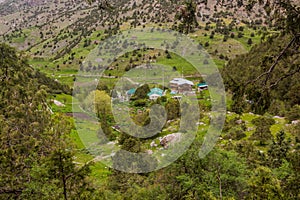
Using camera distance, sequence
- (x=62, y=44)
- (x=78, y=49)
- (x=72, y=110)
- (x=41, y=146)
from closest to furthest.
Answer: (x=41, y=146), (x=72, y=110), (x=78, y=49), (x=62, y=44)

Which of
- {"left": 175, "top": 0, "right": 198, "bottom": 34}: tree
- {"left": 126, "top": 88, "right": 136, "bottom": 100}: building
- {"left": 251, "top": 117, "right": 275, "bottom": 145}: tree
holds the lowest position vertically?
{"left": 126, "top": 88, "right": 136, "bottom": 100}: building

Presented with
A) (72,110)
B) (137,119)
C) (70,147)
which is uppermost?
(70,147)

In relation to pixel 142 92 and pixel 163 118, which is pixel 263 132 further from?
pixel 142 92

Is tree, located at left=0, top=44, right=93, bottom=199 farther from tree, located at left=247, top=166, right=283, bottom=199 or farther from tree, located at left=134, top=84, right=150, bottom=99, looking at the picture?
tree, located at left=134, top=84, right=150, bottom=99

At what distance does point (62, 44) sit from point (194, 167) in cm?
14406

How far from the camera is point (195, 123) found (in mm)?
35094

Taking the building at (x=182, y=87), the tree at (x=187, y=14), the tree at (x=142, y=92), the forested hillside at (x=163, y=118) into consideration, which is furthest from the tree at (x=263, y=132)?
the tree at (x=142, y=92)

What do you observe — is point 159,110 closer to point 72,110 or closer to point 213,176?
point 72,110

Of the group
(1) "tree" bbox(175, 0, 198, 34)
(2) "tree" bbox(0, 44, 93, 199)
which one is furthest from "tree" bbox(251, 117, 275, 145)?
(1) "tree" bbox(175, 0, 198, 34)

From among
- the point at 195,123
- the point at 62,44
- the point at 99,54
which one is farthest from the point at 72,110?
the point at 62,44

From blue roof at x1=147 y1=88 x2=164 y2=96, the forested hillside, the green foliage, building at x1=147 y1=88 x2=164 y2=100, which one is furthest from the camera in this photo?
blue roof at x1=147 y1=88 x2=164 y2=96

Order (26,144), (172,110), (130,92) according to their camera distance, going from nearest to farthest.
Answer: (26,144) < (172,110) < (130,92)

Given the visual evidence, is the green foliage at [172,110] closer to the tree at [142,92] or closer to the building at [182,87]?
the building at [182,87]

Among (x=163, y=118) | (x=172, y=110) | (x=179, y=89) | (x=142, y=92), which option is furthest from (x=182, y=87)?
(x=163, y=118)
